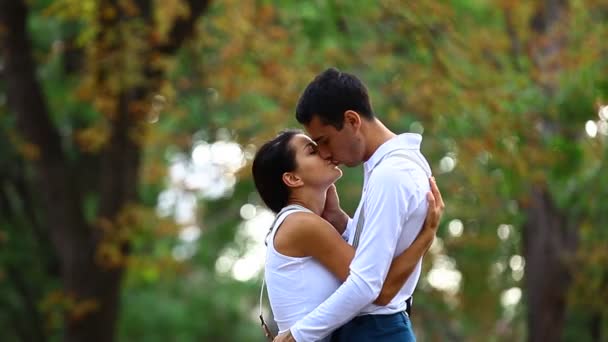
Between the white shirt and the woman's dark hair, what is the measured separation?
32cm

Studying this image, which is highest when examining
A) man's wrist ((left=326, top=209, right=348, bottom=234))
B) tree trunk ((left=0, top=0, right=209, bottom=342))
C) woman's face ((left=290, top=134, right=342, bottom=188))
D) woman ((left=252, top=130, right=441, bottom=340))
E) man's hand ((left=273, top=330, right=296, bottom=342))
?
woman's face ((left=290, top=134, right=342, bottom=188))

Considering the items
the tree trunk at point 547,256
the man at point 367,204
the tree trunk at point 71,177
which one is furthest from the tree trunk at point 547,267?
the man at point 367,204

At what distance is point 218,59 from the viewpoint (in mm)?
14125

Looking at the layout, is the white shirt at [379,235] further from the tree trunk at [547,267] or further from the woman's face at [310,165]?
the tree trunk at [547,267]

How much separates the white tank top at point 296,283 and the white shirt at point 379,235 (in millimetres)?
110

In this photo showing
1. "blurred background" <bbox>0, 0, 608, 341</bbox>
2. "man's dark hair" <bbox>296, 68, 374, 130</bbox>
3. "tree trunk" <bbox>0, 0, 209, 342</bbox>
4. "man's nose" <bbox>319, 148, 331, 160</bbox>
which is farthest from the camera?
"tree trunk" <bbox>0, 0, 209, 342</bbox>

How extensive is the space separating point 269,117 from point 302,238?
927 cm

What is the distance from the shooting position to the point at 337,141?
4414 mm

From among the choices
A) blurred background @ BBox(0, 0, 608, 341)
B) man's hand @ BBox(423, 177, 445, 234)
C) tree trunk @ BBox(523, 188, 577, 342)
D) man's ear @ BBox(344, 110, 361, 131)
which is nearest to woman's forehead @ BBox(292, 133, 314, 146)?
man's ear @ BBox(344, 110, 361, 131)

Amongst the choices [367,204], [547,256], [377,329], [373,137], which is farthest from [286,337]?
[547,256]

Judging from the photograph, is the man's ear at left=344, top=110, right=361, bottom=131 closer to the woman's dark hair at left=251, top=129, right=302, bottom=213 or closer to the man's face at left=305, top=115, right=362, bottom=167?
the man's face at left=305, top=115, right=362, bottom=167

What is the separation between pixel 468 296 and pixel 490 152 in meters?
11.1

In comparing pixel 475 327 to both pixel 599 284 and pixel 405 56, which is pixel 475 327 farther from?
pixel 405 56

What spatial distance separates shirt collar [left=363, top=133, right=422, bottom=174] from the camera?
14.4ft
